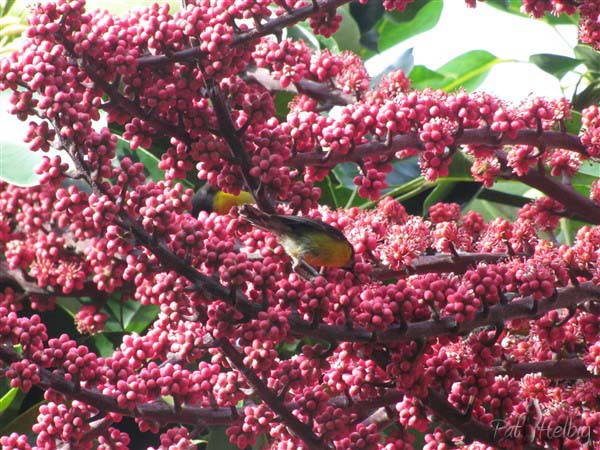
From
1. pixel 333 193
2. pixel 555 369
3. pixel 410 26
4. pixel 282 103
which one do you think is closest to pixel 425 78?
pixel 410 26

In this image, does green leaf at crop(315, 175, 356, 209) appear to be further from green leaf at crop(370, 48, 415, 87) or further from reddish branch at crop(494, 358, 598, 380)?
reddish branch at crop(494, 358, 598, 380)

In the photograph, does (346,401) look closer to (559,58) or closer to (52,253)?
(52,253)

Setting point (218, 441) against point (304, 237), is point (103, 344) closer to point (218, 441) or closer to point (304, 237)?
point (218, 441)

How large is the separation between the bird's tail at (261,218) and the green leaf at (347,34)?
1.42 m

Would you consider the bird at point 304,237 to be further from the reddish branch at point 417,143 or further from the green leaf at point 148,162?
the green leaf at point 148,162

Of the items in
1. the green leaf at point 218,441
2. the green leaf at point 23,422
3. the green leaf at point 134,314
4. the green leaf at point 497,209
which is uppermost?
the green leaf at point 497,209

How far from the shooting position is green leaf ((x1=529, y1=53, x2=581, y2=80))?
2338 mm

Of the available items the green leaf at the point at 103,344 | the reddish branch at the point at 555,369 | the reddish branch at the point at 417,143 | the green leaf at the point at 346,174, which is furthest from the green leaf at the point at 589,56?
the green leaf at the point at 103,344

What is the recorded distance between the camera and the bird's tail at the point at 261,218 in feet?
3.93

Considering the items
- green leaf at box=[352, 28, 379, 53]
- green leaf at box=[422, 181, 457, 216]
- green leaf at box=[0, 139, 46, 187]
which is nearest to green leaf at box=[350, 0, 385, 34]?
green leaf at box=[352, 28, 379, 53]

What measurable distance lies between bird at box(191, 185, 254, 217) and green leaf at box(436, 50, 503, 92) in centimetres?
112

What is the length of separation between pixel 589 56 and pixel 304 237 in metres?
1.36

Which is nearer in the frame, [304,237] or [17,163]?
[304,237]

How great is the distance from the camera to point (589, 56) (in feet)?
7.36
